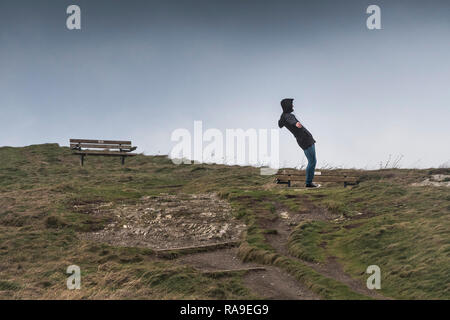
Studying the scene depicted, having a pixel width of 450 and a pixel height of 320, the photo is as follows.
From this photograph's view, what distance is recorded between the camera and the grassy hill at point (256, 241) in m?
13.2

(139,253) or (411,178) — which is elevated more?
(411,178)

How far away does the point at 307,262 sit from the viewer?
1549 cm

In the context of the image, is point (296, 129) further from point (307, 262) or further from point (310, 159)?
point (307, 262)

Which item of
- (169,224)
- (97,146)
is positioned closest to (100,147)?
(97,146)

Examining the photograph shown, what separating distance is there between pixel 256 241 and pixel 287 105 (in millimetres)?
5654

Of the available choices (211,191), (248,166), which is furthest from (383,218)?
(248,166)

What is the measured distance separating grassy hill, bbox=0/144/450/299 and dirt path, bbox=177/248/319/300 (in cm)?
23

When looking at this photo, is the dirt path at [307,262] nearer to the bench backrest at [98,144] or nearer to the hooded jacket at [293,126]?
the hooded jacket at [293,126]

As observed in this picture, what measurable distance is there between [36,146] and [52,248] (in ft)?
99.1

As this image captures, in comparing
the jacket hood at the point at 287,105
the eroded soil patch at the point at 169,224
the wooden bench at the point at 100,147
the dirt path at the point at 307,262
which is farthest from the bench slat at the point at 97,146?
the jacket hood at the point at 287,105

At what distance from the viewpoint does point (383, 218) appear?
60.0 ft

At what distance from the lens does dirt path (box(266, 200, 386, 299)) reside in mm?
13359
